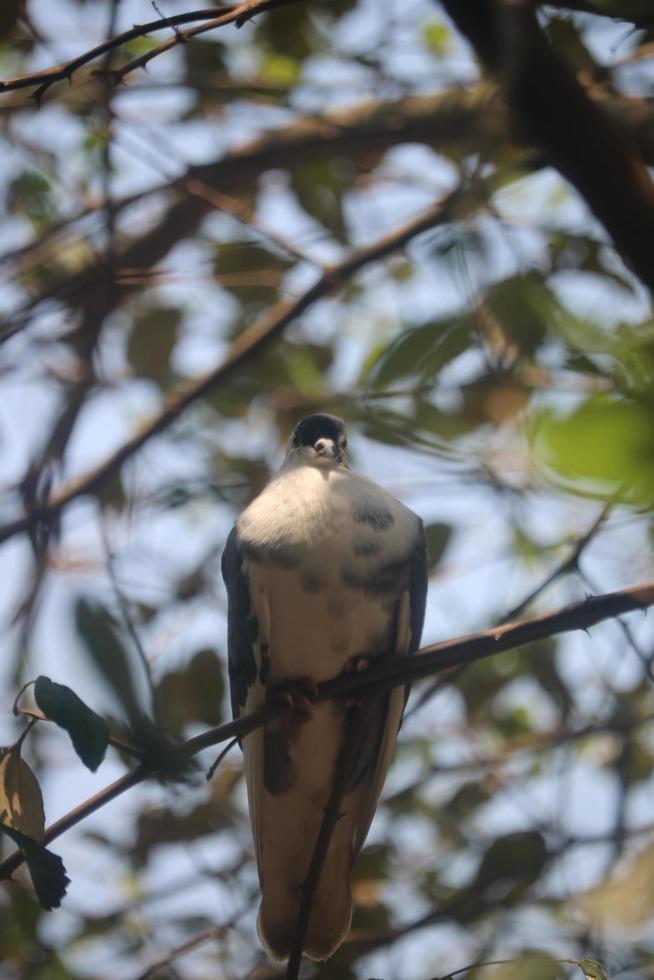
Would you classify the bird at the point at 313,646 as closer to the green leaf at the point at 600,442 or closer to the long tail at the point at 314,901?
the long tail at the point at 314,901

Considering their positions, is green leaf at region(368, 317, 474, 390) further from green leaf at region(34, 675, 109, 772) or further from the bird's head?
the bird's head

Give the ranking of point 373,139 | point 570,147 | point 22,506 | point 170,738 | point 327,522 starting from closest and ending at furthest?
point 170,738 → point 570,147 → point 327,522 → point 22,506 → point 373,139

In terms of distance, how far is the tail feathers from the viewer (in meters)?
2.90

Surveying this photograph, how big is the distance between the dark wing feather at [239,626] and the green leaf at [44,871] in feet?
3.64

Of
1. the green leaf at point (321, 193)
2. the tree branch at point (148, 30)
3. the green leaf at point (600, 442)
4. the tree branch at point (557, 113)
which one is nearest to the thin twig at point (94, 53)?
the tree branch at point (148, 30)

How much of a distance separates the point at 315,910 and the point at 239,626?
0.82m

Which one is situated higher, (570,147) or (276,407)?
(276,407)

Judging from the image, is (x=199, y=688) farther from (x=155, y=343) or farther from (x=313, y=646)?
(x=155, y=343)

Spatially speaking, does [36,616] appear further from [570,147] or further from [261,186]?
[261,186]

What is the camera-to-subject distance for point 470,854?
3910 mm

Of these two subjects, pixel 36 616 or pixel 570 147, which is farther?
pixel 36 616

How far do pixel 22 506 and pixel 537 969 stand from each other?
227 centimetres

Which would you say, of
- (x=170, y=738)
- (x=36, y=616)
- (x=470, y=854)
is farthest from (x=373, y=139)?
(x=170, y=738)

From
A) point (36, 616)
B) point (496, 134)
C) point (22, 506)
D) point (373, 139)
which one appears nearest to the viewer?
point (496, 134)
